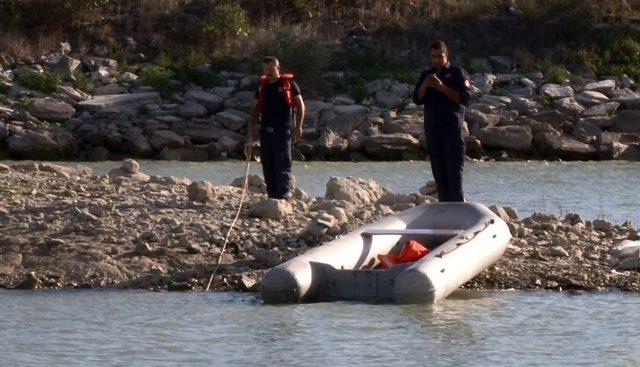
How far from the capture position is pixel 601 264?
12.6m

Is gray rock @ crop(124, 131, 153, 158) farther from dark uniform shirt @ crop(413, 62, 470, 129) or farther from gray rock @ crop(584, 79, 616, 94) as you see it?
dark uniform shirt @ crop(413, 62, 470, 129)

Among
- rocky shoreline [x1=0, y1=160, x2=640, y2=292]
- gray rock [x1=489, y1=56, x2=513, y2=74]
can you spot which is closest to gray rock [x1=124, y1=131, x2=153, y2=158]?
gray rock [x1=489, y1=56, x2=513, y2=74]

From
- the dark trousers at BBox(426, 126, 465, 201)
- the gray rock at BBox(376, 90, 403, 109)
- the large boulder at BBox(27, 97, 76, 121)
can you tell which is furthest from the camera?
the gray rock at BBox(376, 90, 403, 109)

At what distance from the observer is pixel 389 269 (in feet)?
36.3

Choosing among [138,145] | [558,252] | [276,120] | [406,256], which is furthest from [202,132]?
[406,256]

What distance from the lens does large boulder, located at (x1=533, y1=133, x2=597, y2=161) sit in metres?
→ 27.5

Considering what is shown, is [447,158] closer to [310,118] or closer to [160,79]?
[310,118]

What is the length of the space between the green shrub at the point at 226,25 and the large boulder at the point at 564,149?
25.5ft

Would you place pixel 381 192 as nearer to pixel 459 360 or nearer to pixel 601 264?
pixel 601 264

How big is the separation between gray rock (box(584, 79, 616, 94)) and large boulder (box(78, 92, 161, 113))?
26.6ft

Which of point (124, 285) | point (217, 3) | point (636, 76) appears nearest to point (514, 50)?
point (636, 76)

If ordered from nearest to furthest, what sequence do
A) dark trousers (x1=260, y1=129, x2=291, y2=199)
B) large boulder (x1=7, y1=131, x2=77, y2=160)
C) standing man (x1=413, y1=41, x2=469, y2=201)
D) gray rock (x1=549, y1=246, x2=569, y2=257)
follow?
gray rock (x1=549, y1=246, x2=569, y2=257), standing man (x1=413, y1=41, x2=469, y2=201), dark trousers (x1=260, y1=129, x2=291, y2=199), large boulder (x1=7, y1=131, x2=77, y2=160)

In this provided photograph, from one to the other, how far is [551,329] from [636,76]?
2180cm

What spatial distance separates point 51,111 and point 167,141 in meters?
2.40
